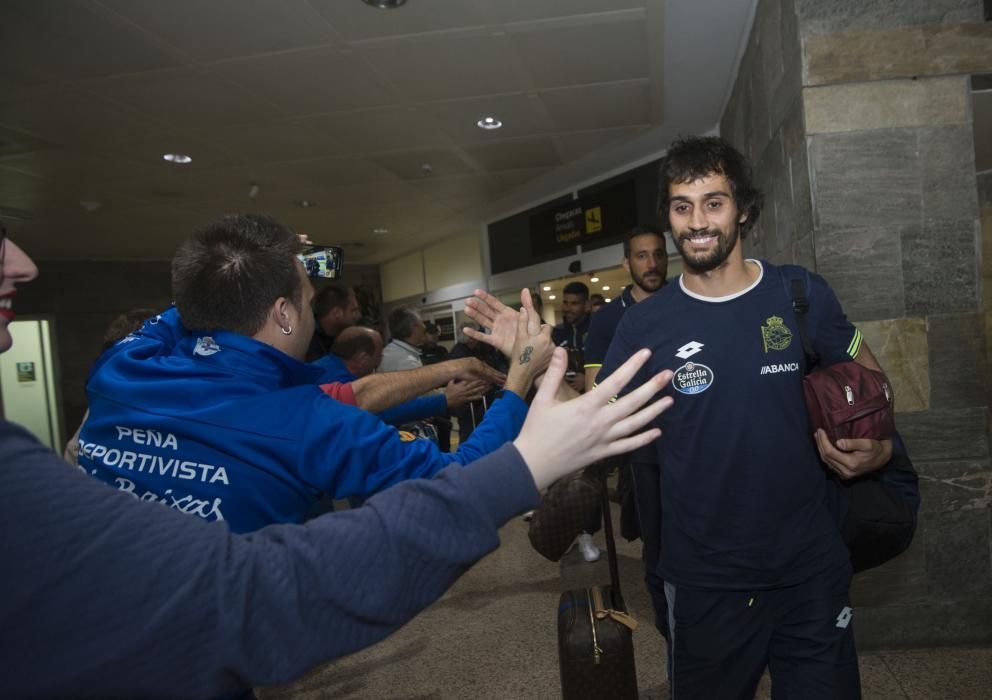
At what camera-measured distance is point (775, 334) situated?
5.25ft

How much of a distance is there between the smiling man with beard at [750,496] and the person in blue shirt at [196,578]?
1092mm

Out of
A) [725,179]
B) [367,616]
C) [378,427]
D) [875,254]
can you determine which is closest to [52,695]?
[367,616]

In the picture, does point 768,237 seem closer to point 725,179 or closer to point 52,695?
point 725,179

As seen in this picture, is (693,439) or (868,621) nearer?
(693,439)

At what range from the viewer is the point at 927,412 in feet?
8.09

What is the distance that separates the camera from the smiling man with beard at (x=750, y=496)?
150 cm

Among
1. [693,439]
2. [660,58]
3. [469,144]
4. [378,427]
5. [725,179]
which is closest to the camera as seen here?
[378,427]

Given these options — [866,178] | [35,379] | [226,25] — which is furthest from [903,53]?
[35,379]

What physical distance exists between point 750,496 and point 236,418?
49.5 inches

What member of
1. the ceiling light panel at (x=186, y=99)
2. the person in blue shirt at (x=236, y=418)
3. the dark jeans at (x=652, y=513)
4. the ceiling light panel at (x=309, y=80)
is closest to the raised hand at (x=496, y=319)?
the person in blue shirt at (x=236, y=418)

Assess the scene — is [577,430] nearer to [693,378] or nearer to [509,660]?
[693,378]

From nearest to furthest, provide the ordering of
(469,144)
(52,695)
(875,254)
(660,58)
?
1. (52,695)
2. (875,254)
3. (660,58)
4. (469,144)

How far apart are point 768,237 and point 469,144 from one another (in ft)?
10.2

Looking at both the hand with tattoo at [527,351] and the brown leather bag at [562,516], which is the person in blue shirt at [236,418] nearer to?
the hand with tattoo at [527,351]
